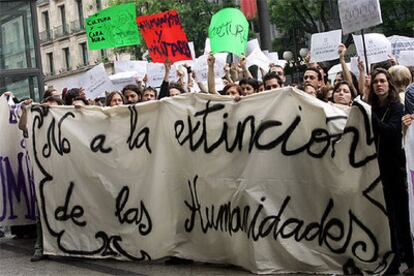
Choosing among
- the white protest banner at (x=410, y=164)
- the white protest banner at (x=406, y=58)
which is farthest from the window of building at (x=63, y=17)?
the white protest banner at (x=410, y=164)

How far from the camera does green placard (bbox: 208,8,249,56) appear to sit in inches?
392

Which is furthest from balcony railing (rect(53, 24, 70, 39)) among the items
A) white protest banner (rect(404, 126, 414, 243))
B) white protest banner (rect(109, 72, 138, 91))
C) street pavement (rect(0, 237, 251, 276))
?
white protest banner (rect(404, 126, 414, 243))

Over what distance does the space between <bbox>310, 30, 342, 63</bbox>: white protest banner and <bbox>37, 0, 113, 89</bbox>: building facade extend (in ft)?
131

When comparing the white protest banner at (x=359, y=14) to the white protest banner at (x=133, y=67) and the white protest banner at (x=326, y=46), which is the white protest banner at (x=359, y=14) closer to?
the white protest banner at (x=326, y=46)

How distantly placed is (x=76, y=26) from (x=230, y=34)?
147 ft

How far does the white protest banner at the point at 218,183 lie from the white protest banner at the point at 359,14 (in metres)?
2.91

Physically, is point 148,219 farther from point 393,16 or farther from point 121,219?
point 393,16

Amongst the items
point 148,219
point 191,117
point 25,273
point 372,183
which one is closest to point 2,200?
point 25,273

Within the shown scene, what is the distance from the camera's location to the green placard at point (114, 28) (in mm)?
9844

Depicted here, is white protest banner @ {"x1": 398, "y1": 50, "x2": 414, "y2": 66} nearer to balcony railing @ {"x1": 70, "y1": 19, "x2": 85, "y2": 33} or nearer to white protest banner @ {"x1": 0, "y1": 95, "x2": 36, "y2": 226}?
white protest banner @ {"x1": 0, "y1": 95, "x2": 36, "y2": 226}

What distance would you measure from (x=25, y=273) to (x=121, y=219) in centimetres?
94

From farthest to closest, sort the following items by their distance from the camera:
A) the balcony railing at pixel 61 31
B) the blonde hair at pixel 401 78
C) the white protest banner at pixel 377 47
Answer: the balcony railing at pixel 61 31
the white protest banner at pixel 377 47
the blonde hair at pixel 401 78

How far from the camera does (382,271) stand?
5266mm

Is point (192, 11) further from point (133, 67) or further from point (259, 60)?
point (259, 60)
